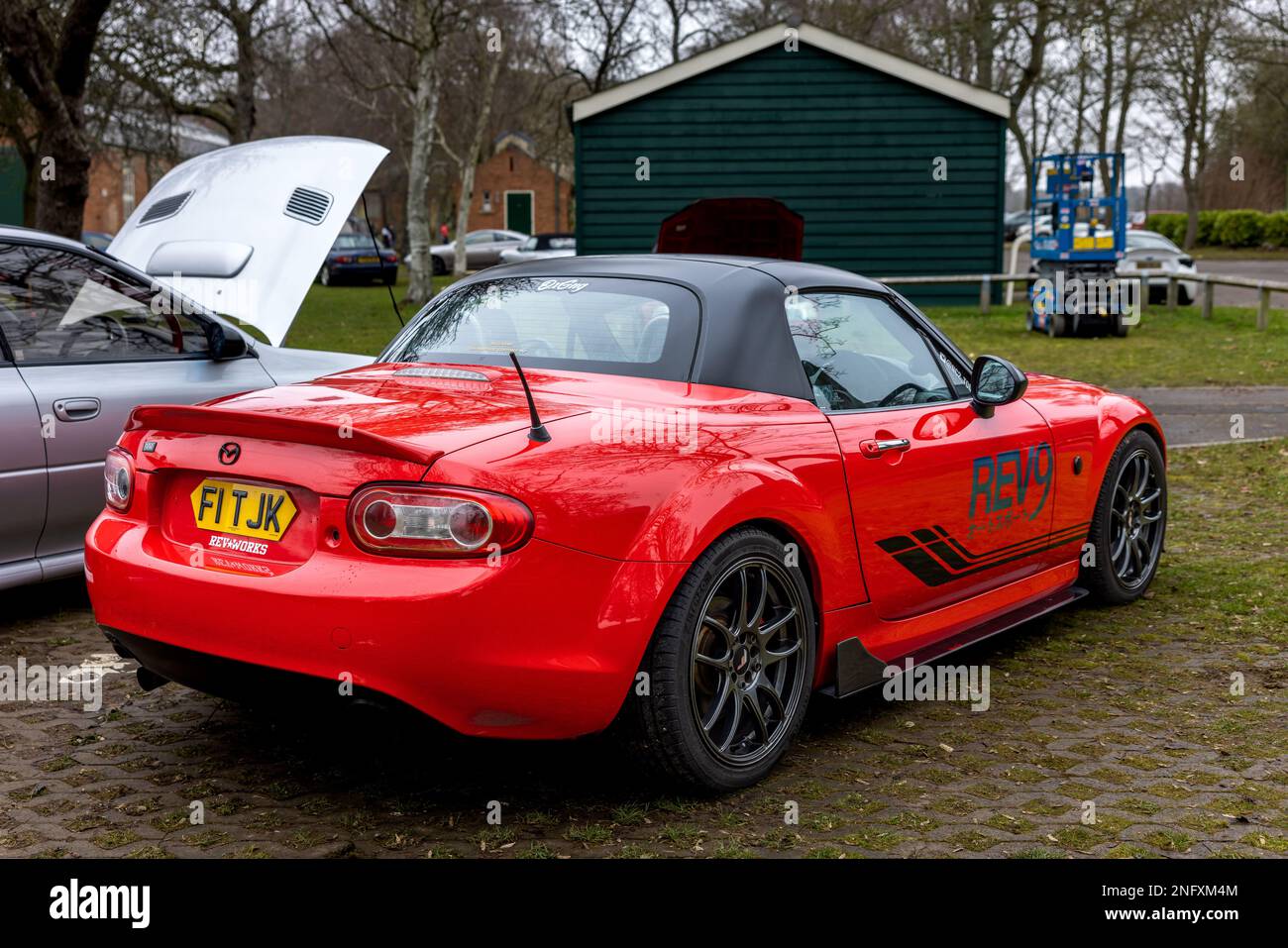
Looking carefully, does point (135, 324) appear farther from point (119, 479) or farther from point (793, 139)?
point (793, 139)

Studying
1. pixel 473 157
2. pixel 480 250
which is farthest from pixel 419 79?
pixel 480 250

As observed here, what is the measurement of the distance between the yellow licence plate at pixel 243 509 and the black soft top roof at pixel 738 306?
1294 millimetres

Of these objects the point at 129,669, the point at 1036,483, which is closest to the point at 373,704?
the point at 129,669

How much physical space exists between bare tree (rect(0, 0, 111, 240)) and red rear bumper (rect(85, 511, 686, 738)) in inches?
437

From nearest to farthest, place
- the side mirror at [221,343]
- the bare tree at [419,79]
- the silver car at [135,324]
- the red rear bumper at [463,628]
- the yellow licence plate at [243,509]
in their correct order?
1. the red rear bumper at [463,628]
2. the yellow licence plate at [243,509]
3. the silver car at [135,324]
4. the side mirror at [221,343]
5. the bare tree at [419,79]

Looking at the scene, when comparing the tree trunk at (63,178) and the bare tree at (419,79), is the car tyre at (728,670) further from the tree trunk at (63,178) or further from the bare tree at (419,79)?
the bare tree at (419,79)

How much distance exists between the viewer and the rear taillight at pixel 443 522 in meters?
3.20

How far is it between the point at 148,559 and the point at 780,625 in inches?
70.1

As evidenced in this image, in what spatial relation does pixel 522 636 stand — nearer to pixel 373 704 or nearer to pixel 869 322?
pixel 373 704

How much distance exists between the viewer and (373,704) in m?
3.24

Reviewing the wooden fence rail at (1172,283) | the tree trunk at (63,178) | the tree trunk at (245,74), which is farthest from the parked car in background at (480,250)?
the tree trunk at (63,178)

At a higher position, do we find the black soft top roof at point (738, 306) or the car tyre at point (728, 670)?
the black soft top roof at point (738, 306)

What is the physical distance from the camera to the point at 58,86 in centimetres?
1369

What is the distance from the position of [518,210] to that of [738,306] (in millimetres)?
64989
